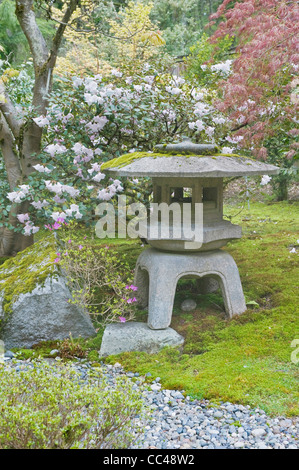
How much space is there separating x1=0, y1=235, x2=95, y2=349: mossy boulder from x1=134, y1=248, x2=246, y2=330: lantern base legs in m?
0.60

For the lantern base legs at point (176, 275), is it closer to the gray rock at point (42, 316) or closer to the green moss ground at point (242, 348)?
the green moss ground at point (242, 348)

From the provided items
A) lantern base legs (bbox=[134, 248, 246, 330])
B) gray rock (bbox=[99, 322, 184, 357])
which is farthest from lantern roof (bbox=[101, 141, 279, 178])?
gray rock (bbox=[99, 322, 184, 357])

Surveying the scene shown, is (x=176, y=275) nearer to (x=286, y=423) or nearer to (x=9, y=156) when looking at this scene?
(x=286, y=423)

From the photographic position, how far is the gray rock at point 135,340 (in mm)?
3447

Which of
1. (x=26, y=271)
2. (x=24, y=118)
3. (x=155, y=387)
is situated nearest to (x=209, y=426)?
(x=155, y=387)

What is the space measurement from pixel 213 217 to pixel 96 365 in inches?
62.2

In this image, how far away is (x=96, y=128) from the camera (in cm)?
414

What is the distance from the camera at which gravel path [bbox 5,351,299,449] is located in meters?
2.29

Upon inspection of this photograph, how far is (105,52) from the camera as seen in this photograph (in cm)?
1270

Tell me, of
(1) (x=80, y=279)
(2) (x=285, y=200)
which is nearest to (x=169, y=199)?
(1) (x=80, y=279)

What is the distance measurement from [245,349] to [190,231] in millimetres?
1000

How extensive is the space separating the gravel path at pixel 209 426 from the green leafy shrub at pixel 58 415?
0.26 metres
